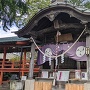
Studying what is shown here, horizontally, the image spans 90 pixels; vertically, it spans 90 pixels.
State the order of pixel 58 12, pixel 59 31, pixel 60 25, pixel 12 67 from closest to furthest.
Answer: pixel 58 12 < pixel 60 25 < pixel 59 31 < pixel 12 67

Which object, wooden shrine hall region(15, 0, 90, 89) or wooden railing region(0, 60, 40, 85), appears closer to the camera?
wooden shrine hall region(15, 0, 90, 89)

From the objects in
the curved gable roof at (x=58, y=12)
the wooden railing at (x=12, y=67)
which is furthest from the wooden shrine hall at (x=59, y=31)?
the wooden railing at (x=12, y=67)

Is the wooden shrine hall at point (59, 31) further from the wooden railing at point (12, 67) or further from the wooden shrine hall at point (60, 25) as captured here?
the wooden railing at point (12, 67)

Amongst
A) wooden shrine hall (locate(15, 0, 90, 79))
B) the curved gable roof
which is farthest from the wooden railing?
the curved gable roof

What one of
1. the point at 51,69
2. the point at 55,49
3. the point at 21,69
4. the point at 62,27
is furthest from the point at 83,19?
the point at 21,69

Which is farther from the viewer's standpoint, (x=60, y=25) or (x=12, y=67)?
(x=12, y=67)

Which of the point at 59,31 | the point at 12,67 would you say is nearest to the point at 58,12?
the point at 59,31

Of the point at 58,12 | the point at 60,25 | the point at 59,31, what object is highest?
the point at 58,12

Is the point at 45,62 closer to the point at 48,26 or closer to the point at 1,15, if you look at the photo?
the point at 48,26

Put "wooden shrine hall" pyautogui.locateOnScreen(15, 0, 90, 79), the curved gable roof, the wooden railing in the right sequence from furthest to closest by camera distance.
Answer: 1. the wooden railing
2. "wooden shrine hall" pyautogui.locateOnScreen(15, 0, 90, 79)
3. the curved gable roof

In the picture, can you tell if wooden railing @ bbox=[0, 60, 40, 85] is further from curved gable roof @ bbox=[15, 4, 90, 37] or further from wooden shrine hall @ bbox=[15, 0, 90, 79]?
curved gable roof @ bbox=[15, 4, 90, 37]

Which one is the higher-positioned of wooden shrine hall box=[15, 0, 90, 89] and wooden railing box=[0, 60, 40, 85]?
wooden shrine hall box=[15, 0, 90, 89]

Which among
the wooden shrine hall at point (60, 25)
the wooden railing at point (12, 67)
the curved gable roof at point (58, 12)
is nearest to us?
the curved gable roof at point (58, 12)

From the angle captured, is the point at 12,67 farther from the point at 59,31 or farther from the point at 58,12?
the point at 58,12
